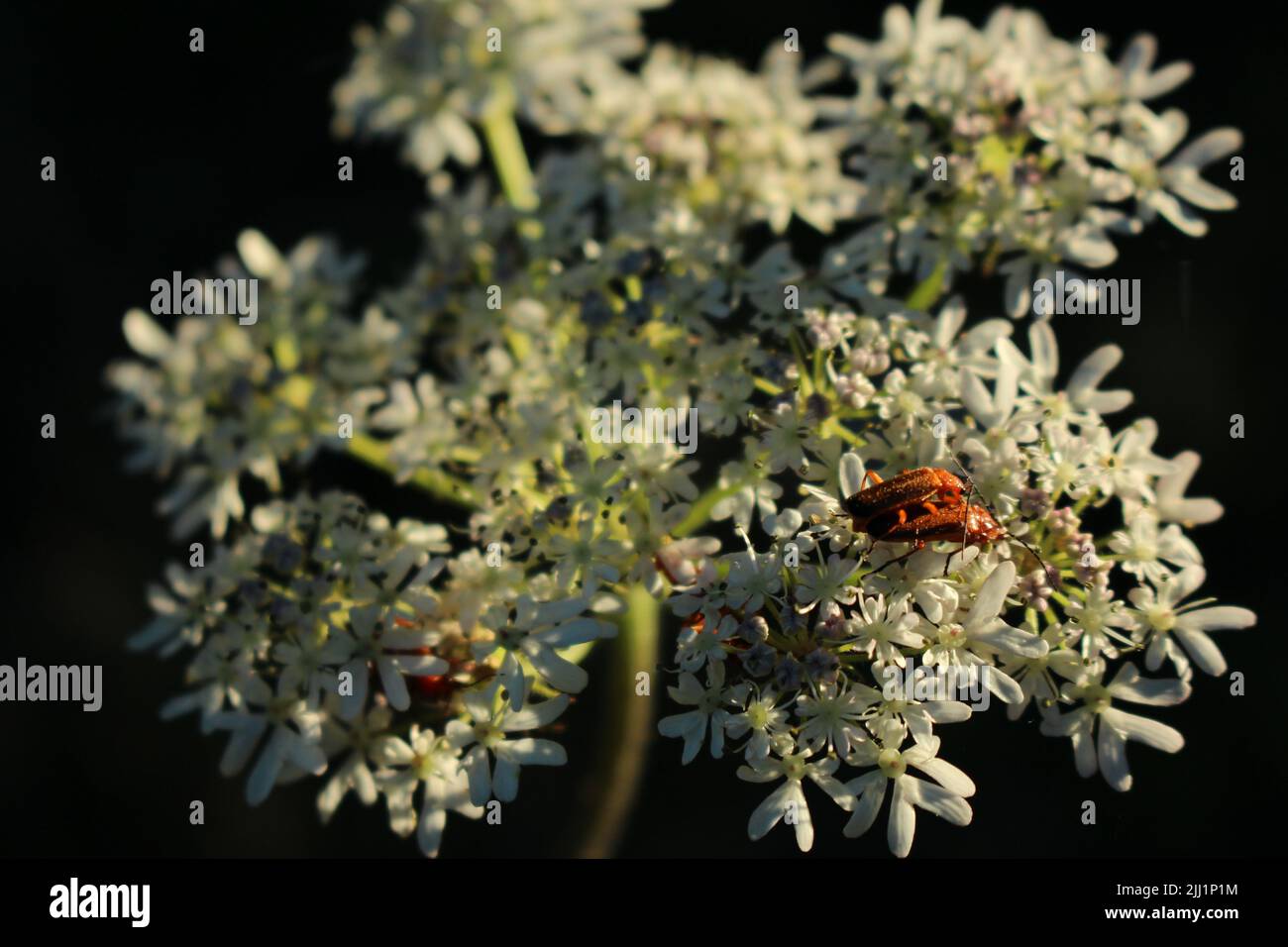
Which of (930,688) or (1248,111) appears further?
(1248,111)

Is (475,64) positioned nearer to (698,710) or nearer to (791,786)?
(698,710)

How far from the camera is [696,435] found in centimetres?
346

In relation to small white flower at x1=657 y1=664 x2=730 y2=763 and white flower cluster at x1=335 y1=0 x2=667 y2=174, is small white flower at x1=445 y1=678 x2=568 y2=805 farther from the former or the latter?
white flower cluster at x1=335 y1=0 x2=667 y2=174

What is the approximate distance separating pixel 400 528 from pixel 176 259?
3583mm

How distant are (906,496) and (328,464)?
334cm

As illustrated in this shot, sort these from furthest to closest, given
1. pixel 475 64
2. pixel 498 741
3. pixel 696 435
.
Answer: pixel 475 64 → pixel 696 435 → pixel 498 741

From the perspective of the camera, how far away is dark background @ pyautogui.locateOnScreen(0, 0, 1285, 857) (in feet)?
17.1

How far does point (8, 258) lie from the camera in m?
6.29

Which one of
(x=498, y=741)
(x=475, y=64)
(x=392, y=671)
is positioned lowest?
(x=498, y=741)

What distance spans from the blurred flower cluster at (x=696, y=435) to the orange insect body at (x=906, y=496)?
0.36ft

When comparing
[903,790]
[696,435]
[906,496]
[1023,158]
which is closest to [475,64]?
[696,435]

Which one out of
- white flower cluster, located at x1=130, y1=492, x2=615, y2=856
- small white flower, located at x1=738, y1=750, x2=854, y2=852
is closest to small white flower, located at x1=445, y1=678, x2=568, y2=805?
white flower cluster, located at x1=130, y1=492, x2=615, y2=856

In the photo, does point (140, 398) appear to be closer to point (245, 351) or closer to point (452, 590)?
point (245, 351)
